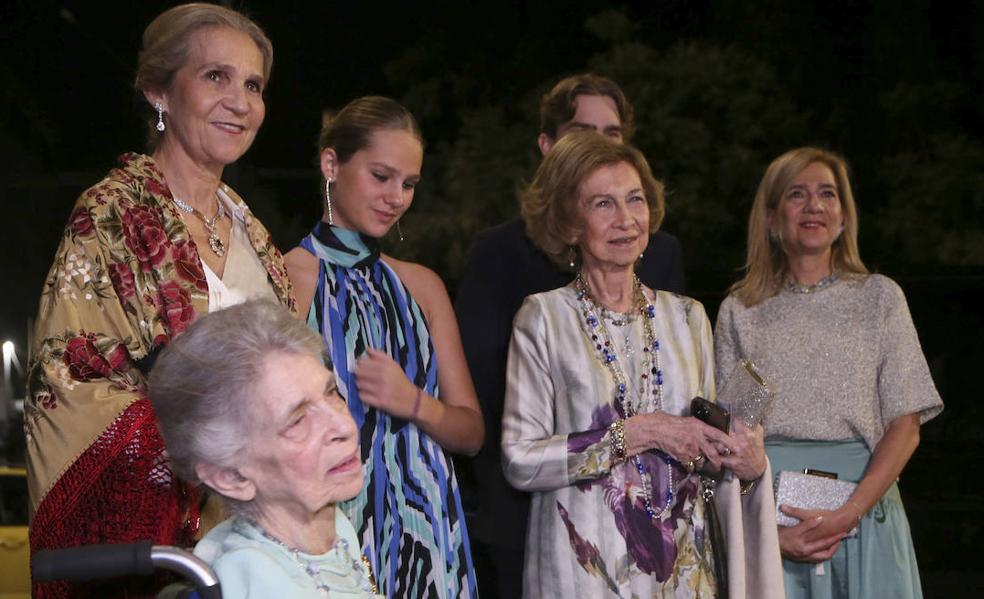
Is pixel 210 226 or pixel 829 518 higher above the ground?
pixel 210 226

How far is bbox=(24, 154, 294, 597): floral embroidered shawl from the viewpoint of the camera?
2.17m

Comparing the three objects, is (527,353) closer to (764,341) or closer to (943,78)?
(764,341)

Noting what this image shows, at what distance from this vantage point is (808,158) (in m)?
3.58

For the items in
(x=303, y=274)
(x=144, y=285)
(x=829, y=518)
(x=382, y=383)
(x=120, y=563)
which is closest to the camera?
(x=120, y=563)

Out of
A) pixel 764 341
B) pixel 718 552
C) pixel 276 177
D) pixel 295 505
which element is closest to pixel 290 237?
pixel 276 177

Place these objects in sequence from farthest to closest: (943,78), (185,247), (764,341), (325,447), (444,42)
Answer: (943,78), (444,42), (764,341), (185,247), (325,447)

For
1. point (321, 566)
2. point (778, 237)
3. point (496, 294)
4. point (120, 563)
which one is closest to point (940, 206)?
point (778, 237)

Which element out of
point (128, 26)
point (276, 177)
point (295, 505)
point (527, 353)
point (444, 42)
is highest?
point (444, 42)

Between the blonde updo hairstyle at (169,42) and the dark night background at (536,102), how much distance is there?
2314mm

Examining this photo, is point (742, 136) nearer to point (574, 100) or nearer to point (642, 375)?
point (574, 100)

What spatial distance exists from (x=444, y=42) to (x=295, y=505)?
167 inches

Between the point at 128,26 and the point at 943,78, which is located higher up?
the point at 943,78

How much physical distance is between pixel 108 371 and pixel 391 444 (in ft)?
2.48

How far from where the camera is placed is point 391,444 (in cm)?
285
